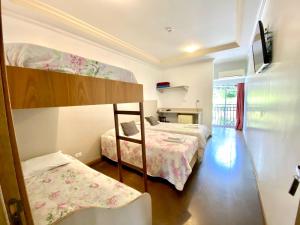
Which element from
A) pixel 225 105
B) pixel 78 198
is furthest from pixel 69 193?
pixel 225 105

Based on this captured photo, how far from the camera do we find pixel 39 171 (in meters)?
1.73

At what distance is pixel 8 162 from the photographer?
0.41 m

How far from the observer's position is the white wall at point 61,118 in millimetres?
2049

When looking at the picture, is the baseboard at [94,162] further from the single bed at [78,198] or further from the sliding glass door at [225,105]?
the sliding glass door at [225,105]

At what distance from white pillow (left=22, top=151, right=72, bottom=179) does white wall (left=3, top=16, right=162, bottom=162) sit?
0.37 metres

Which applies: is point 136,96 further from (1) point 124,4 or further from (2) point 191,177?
(2) point 191,177

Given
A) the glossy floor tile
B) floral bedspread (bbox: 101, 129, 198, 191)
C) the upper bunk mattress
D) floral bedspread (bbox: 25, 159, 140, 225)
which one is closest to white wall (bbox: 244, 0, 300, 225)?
the glossy floor tile

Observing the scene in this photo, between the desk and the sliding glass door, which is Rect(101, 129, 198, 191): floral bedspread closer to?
the desk

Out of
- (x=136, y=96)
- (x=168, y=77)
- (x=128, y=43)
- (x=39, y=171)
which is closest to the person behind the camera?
(x=136, y=96)

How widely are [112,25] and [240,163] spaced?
12.3 feet

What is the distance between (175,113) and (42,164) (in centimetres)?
425

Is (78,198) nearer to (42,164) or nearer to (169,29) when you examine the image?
(42,164)

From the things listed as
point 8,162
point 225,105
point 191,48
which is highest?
point 191,48

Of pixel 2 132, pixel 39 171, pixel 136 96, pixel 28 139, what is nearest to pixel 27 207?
pixel 2 132
